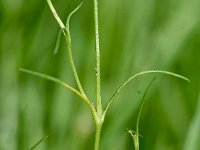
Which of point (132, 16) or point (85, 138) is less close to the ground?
point (132, 16)

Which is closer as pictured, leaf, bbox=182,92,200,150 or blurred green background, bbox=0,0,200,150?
leaf, bbox=182,92,200,150

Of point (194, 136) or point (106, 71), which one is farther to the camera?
point (106, 71)

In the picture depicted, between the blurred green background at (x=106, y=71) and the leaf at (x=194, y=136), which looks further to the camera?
the blurred green background at (x=106, y=71)

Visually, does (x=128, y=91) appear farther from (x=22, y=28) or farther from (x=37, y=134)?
(x=22, y=28)

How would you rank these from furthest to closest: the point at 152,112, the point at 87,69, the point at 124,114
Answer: the point at 87,69, the point at 152,112, the point at 124,114

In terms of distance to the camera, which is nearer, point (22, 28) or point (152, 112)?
point (152, 112)

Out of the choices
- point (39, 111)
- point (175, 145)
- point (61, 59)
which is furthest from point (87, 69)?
point (175, 145)

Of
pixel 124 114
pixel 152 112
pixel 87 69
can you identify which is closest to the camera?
pixel 124 114

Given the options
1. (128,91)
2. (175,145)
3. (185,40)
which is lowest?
(175,145)
